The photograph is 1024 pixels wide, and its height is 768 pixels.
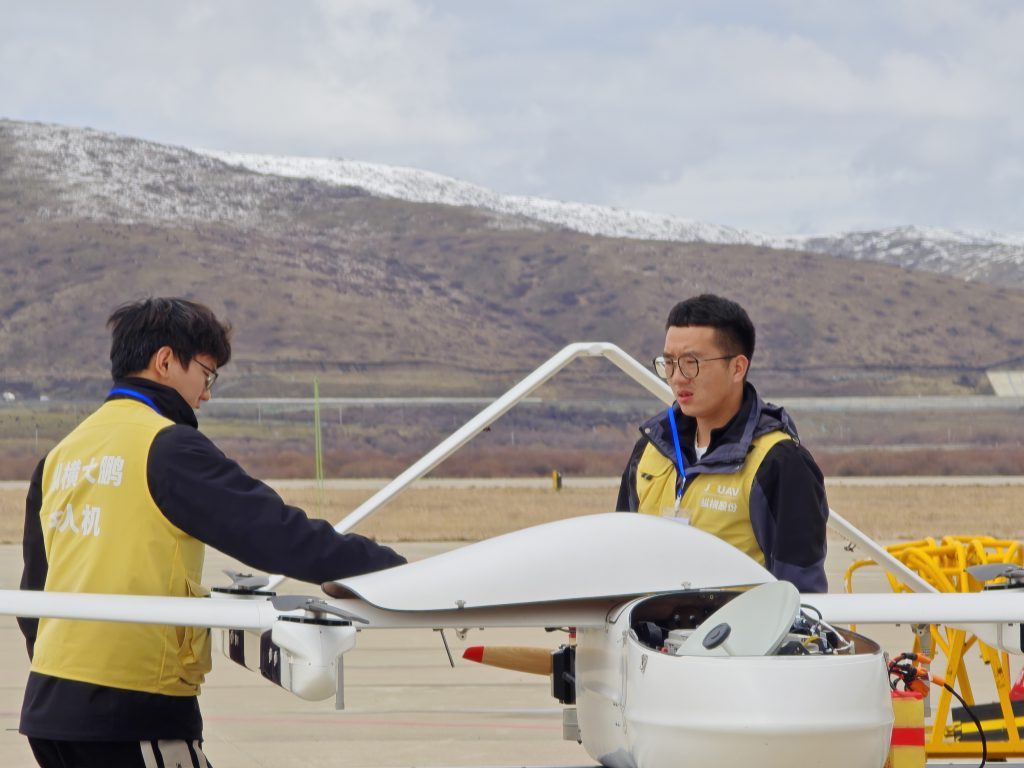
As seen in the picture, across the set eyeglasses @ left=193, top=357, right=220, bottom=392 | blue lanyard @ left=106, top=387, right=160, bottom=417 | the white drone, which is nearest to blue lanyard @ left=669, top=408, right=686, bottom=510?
the white drone

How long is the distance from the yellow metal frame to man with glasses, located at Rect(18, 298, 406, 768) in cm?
255

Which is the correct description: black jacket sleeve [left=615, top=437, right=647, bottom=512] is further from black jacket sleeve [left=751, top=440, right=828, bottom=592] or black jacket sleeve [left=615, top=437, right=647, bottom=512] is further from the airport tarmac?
the airport tarmac

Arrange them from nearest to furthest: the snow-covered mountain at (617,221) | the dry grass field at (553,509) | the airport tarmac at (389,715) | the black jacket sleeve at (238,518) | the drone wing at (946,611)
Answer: the drone wing at (946,611) < the black jacket sleeve at (238,518) < the airport tarmac at (389,715) < the dry grass field at (553,509) < the snow-covered mountain at (617,221)

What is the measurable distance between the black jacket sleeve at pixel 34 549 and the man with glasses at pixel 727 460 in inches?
63.7

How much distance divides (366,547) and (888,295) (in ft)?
349

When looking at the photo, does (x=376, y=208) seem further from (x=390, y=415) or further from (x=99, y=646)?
(x=99, y=646)

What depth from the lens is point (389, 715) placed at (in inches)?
306

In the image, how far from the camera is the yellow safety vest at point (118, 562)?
324 centimetres

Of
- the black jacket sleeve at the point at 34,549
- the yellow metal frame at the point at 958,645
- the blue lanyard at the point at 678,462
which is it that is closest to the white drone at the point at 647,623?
the black jacket sleeve at the point at 34,549

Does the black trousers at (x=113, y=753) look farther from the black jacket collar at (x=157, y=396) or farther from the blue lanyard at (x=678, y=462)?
the blue lanyard at (x=678, y=462)

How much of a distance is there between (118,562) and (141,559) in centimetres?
5

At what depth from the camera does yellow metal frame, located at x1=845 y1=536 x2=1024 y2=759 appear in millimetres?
5152

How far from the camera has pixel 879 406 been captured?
72.2m

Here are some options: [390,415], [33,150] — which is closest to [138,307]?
[390,415]
